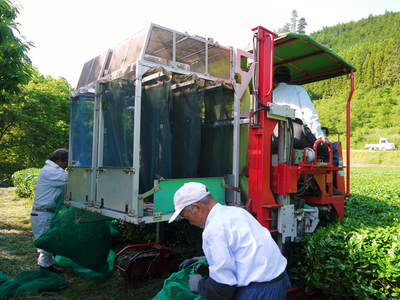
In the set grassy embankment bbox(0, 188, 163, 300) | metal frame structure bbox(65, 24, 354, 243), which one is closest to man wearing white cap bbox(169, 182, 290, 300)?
metal frame structure bbox(65, 24, 354, 243)

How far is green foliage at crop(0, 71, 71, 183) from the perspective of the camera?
21.7 meters

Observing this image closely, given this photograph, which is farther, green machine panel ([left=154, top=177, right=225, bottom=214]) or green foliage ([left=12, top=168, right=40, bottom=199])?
green foliage ([left=12, top=168, right=40, bottom=199])

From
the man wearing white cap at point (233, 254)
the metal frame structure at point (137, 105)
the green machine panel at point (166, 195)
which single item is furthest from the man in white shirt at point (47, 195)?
the man wearing white cap at point (233, 254)

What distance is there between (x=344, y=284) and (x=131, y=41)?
391 centimetres

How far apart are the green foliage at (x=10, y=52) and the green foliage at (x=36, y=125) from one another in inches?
575

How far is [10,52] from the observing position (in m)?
7.58

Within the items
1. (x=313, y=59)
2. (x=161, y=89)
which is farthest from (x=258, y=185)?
(x=313, y=59)

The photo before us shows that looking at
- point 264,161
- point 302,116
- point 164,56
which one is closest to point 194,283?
point 264,161

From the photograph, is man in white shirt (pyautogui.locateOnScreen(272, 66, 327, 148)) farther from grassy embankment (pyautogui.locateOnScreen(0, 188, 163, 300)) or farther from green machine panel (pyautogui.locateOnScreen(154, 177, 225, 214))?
grassy embankment (pyautogui.locateOnScreen(0, 188, 163, 300))

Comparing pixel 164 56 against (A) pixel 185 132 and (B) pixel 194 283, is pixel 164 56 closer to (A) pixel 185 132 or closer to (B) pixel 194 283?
(A) pixel 185 132

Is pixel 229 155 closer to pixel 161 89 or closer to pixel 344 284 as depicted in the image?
pixel 161 89

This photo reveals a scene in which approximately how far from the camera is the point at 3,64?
24.8 feet

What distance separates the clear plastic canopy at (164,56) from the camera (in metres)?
3.94

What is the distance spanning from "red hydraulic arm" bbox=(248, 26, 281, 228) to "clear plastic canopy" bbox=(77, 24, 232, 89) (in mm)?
440
